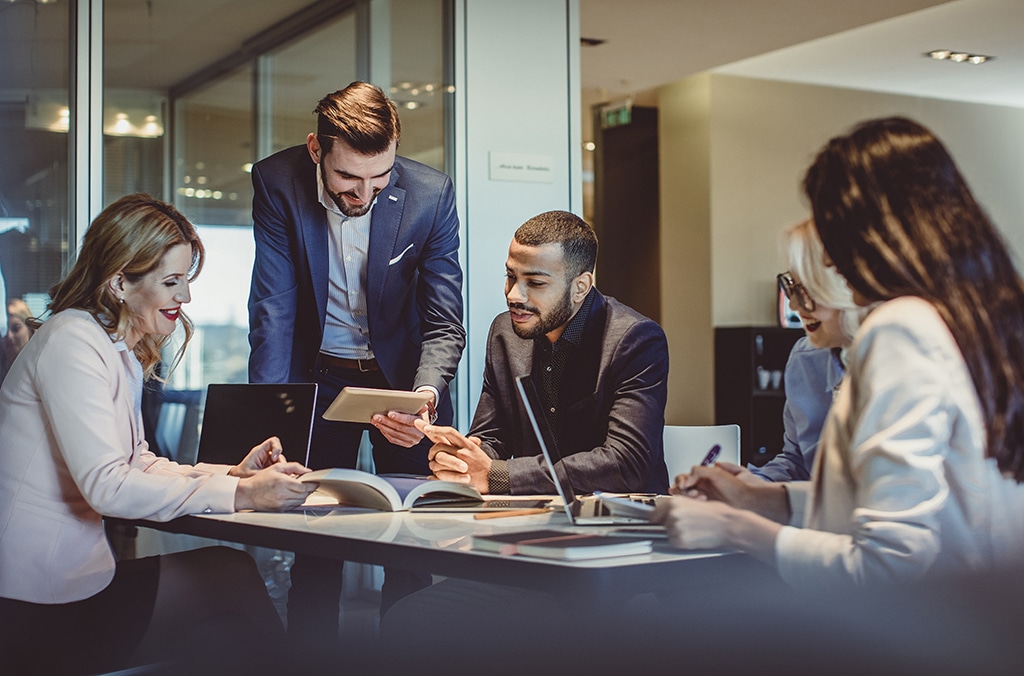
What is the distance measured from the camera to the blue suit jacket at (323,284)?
3.39 m

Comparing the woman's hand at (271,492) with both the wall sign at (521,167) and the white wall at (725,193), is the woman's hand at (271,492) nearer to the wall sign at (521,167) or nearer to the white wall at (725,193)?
the wall sign at (521,167)

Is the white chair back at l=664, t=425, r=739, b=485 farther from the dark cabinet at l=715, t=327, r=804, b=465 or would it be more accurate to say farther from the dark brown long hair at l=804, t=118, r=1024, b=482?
the dark cabinet at l=715, t=327, r=804, b=465

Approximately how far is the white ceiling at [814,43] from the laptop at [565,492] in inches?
203

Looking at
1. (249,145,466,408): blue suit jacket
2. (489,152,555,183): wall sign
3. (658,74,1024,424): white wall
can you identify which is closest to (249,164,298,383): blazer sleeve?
(249,145,466,408): blue suit jacket

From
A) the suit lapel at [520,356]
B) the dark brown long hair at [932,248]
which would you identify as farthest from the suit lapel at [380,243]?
the dark brown long hair at [932,248]

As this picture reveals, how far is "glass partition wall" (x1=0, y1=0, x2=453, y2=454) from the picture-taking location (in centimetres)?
377

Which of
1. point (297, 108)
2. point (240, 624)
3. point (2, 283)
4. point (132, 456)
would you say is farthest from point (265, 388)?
point (297, 108)

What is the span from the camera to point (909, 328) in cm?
136

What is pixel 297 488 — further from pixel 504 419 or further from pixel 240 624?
pixel 504 419

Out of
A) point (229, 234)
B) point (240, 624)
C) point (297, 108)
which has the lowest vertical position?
point (240, 624)

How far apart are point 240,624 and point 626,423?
991 millimetres

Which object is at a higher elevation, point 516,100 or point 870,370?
point 516,100

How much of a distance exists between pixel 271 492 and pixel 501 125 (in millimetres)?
2724

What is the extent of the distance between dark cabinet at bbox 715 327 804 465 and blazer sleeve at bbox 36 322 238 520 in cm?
697
